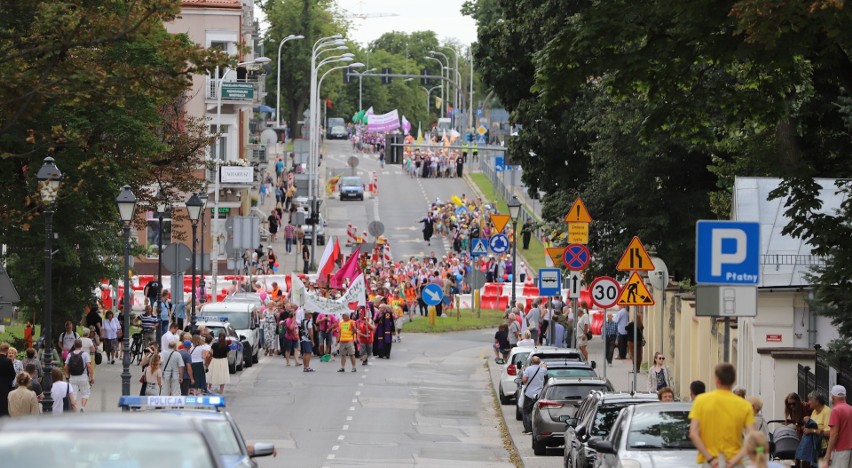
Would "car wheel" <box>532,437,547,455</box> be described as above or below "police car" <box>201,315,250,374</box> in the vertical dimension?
below

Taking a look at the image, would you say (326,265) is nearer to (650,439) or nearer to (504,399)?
(504,399)

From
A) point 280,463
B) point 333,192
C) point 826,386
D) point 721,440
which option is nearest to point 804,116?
point 826,386

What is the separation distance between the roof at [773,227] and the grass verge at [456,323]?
28492 mm

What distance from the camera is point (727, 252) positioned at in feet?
48.6

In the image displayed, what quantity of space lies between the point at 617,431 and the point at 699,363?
14883 mm

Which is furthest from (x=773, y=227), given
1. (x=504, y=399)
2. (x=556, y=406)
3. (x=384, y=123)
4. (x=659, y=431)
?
(x=384, y=123)

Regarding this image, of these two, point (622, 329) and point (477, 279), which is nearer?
point (622, 329)

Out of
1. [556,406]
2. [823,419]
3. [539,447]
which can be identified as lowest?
[539,447]

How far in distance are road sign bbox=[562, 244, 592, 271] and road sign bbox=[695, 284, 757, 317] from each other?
15196mm

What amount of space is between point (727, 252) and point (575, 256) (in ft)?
51.2

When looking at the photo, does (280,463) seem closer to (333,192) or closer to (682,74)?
(682,74)

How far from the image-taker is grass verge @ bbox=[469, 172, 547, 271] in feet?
248

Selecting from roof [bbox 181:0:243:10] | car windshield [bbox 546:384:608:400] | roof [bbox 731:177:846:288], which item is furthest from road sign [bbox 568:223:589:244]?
roof [bbox 181:0:243:10]

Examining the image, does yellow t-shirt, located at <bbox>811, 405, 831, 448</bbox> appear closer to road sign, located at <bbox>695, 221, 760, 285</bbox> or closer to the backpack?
road sign, located at <bbox>695, 221, 760, 285</bbox>
